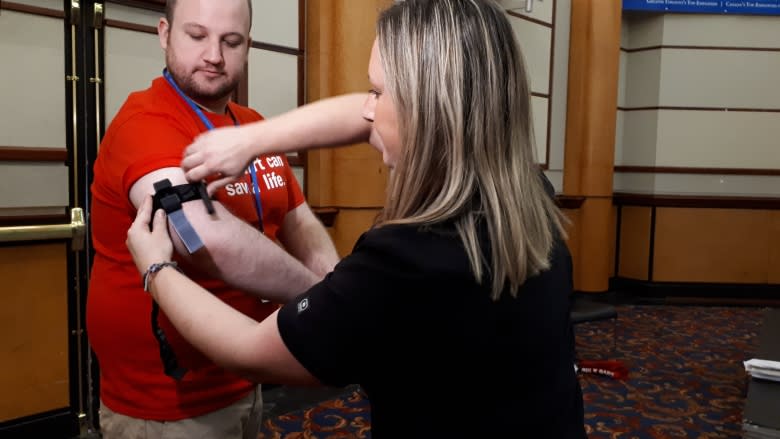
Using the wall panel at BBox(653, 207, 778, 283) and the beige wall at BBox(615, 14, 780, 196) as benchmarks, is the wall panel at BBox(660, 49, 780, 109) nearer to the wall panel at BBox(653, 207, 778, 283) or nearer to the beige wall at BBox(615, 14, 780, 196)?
the beige wall at BBox(615, 14, 780, 196)

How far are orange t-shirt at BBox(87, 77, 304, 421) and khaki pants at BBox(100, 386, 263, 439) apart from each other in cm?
2

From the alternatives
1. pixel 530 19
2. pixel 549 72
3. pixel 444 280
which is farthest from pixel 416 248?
pixel 549 72

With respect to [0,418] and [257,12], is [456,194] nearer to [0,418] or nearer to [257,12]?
[0,418]

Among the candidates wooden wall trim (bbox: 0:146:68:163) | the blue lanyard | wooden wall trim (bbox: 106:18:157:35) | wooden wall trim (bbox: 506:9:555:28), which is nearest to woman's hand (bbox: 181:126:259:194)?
the blue lanyard

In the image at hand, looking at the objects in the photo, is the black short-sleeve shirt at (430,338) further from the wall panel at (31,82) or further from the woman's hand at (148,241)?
the wall panel at (31,82)

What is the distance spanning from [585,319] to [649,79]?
3655mm

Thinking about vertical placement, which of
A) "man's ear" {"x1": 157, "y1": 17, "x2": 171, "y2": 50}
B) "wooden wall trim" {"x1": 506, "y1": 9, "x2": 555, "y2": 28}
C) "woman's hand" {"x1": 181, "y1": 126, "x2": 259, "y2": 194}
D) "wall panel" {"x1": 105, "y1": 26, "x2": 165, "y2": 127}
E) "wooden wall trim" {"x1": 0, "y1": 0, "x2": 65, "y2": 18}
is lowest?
"woman's hand" {"x1": 181, "y1": 126, "x2": 259, "y2": 194}

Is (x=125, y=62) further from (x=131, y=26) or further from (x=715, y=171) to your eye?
(x=715, y=171)

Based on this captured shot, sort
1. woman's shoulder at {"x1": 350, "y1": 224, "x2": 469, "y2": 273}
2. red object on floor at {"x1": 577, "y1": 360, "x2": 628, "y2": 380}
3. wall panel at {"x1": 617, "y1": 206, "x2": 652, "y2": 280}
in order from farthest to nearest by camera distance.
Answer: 1. wall panel at {"x1": 617, "y1": 206, "x2": 652, "y2": 280}
2. red object on floor at {"x1": 577, "y1": 360, "x2": 628, "y2": 380}
3. woman's shoulder at {"x1": 350, "y1": 224, "x2": 469, "y2": 273}

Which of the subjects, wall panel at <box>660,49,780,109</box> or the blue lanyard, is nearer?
the blue lanyard

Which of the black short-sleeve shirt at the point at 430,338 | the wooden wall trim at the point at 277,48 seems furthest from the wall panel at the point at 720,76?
the black short-sleeve shirt at the point at 430,338

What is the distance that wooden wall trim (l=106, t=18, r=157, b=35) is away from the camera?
314 centimetres

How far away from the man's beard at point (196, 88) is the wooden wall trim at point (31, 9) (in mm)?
1911

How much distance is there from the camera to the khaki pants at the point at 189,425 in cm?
132
